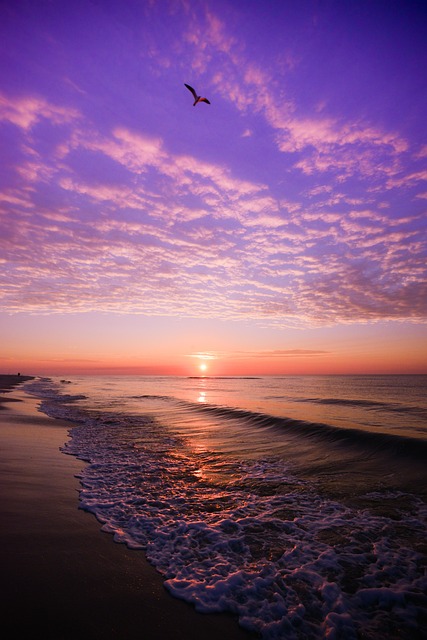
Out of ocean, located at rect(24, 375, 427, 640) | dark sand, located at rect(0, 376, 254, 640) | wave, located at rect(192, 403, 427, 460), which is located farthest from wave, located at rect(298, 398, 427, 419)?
dark sand, located at rect(0, 376, 254, 640)

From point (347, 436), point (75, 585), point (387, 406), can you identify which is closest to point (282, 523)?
point (75, 585)

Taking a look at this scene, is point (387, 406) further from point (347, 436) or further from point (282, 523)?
point (282, 523)

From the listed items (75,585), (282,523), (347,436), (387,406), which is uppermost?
(75,585)

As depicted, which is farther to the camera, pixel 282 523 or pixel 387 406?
pixel 387 406

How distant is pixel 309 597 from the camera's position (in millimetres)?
4547

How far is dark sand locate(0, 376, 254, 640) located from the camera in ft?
12.2

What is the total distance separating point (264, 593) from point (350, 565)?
1771 millimetres

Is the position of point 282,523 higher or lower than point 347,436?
higher

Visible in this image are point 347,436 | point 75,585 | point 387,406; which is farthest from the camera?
point 387,406

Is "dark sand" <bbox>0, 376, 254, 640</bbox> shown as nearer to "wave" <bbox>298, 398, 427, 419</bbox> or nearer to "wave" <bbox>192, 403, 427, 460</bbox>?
"wave" <bbox>192, 403, 427, 460</bbox>

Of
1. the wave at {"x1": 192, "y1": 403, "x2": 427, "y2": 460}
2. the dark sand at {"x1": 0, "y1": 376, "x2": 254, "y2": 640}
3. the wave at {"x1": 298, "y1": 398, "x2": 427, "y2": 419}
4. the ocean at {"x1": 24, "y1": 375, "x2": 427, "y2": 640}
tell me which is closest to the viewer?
the dark sand at {"x1": 0, "y1": 376, "x2": 254, "y2": 640}

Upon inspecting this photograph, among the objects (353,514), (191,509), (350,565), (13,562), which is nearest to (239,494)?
(191,509)

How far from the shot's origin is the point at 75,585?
4.39m

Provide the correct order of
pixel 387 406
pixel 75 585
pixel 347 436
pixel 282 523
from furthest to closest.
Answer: pixel 387 406 < pixel 347 436 < pixel 282 523 < pixel 75 585
